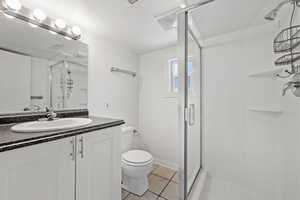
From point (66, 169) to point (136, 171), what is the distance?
Answer: 32.1 inches

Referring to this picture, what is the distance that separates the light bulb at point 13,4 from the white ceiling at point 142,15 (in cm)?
10

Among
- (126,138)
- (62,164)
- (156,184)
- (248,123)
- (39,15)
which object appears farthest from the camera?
(126,138)

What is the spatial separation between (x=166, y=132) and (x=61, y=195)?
62.6 inches

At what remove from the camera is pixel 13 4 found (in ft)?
3.58

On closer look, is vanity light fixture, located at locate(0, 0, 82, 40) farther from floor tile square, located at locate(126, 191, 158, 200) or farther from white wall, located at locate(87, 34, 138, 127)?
floor tile square, located at locate(126, 191, 158, 200)

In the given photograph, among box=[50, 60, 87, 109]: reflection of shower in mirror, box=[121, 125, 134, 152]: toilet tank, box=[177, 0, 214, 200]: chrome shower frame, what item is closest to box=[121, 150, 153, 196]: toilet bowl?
box=[121, 125, 134, 152]: toilet tank

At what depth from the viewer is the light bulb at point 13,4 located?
1073mm

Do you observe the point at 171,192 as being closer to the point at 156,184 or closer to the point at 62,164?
the point at 156,184

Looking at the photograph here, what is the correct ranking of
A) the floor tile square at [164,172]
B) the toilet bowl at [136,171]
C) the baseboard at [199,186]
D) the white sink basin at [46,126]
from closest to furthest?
the white sink basin at [46,126], the baseboard at [199,186], the toilet bowl at [136,171], the floor tile square at [164,172]

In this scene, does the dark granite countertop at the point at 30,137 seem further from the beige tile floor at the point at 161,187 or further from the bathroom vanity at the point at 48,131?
the beige tile floor at the point at 161,187

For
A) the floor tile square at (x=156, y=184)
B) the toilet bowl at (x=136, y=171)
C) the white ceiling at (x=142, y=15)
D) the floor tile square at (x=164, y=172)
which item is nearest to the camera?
the white ceiling at (x=142, y=15)

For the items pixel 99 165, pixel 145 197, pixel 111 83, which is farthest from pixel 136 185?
pixel 111 83

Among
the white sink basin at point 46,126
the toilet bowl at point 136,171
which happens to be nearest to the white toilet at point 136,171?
the toilet bowl at point 136,171

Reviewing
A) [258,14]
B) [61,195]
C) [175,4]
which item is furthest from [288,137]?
[61,195]
